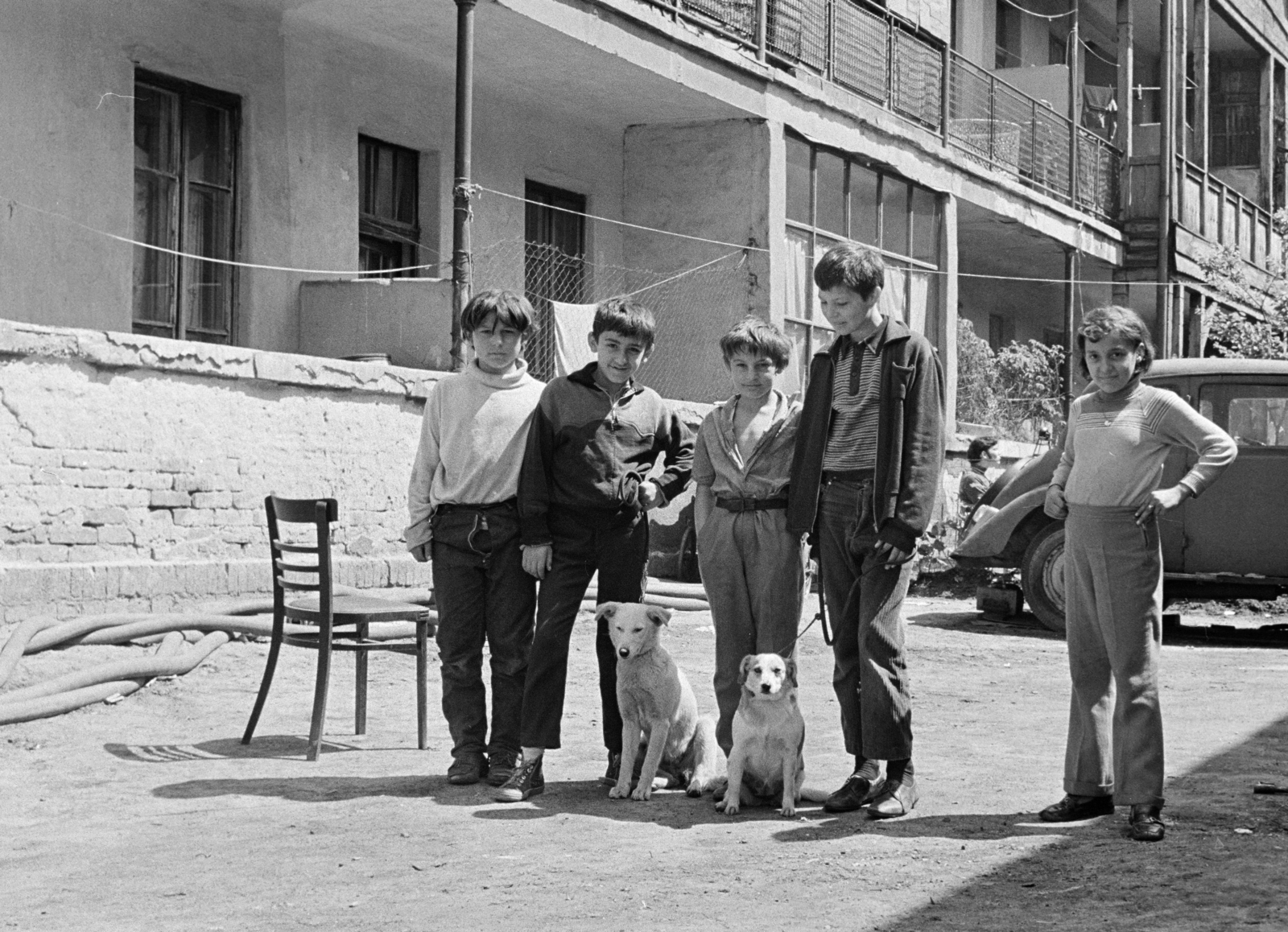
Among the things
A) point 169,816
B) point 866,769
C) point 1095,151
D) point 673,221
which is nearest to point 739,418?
point 866,769

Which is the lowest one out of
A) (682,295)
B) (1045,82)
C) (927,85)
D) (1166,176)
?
(682,295)

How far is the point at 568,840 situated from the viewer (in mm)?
5277

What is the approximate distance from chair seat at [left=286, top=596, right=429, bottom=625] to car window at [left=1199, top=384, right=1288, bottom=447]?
6713 mm

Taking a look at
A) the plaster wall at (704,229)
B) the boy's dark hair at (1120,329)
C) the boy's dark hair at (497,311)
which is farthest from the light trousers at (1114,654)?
the plaster wall at (704,229)

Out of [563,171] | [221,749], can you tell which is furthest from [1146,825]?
[563,171]

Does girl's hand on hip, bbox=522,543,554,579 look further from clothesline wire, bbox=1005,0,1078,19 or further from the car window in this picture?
clothesline wire, bbox=1005,0,1078,19

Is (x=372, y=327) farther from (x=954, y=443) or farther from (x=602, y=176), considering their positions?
(x=954, y=443)

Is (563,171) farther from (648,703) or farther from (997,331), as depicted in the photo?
(997,331)

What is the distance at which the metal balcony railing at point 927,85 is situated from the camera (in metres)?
16.9

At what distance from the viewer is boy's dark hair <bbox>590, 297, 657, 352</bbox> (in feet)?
19.6

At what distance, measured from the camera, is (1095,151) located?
983 inches

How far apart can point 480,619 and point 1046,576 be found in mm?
6946

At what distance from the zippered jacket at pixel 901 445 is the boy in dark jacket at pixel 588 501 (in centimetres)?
62

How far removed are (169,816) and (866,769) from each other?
235 centimetres
